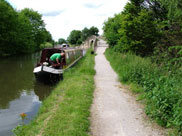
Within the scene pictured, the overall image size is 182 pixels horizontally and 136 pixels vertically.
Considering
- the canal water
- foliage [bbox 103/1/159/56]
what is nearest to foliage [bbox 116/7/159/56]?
foliage [bbox 103/1/159/56]

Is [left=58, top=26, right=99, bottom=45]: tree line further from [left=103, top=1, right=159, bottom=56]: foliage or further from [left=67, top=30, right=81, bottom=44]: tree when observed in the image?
[left=103, top=1, right=159, bottom=56]: foliage

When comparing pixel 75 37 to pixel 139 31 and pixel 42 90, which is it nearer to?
pixel 139 31

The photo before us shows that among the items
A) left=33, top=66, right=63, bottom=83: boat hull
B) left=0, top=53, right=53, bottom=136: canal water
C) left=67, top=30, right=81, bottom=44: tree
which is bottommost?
left=0, top=53, right=53, bottom=136: canal water

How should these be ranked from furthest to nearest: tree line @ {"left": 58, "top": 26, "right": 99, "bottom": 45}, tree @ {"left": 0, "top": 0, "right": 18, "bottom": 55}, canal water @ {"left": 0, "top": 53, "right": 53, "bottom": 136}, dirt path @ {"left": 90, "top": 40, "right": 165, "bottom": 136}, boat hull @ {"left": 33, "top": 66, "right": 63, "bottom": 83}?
1. tree line @ {"left": 58, "top": 26, "right": 99, "bottom": 45}
2. tree @ {"left": 0, "top": 0, "right": 18, "bottom": 55}
3. boat hull @ {"left": 33, "top": 66, "right": 63, "bottom": 83}
4. canal water @ {"left": 0, "top": 53, "right": 53, "bottom": 136}
5. dirt path @ {"left": 90, "top": 40, "right": 165, "bottom": 136}

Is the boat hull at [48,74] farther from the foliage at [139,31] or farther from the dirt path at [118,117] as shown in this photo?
the foliage at [139,31]

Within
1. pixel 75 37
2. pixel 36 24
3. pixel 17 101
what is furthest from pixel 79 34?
pixel 17 101

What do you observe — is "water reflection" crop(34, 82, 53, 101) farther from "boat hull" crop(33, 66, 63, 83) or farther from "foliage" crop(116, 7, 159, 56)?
"foliage" crop(116, 7, 159, 56)

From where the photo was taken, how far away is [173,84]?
5.30m

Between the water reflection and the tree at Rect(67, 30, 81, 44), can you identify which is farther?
the tree at Rect(67, 30, 81, 44)

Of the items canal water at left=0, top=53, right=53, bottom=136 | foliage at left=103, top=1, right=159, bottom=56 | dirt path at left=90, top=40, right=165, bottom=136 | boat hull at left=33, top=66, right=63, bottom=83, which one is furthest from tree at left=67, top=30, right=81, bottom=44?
dirt path at left=90, top=40, right=165, bottom=136

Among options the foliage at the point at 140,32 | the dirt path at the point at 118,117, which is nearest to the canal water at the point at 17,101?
the dirt path at the point at 118,117

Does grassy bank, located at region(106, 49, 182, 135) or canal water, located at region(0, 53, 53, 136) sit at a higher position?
grassy bank, located at region(106, 49, 182, 135)

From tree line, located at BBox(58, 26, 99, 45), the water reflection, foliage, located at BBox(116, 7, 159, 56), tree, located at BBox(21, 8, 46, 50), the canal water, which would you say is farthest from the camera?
tree line, located at BBox(58, 26, 99, 45)

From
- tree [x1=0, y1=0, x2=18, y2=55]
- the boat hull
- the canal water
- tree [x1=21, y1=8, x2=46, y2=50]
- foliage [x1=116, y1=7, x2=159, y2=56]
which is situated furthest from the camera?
tree [x1=21, y1=8, x2=46, y2=50]
